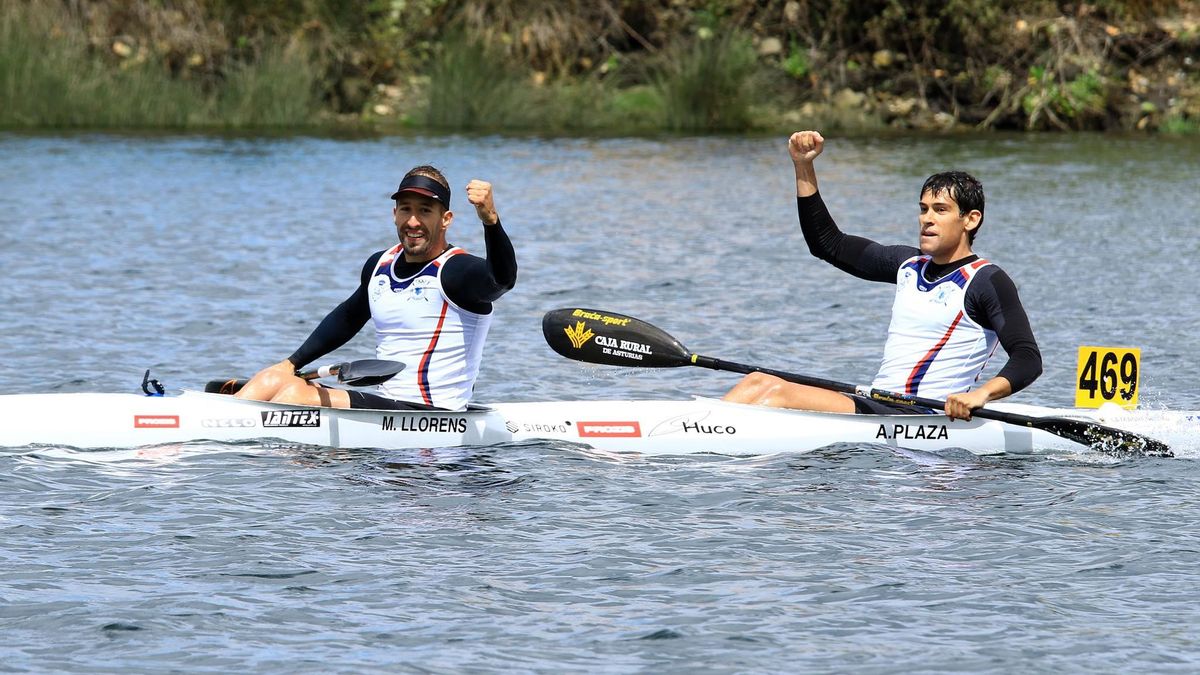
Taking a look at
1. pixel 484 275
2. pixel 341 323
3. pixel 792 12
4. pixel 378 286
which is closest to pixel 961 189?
pixel 484 275

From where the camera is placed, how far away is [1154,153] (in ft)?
104

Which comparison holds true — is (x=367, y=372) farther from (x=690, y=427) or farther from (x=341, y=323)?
(x=690, y=427)

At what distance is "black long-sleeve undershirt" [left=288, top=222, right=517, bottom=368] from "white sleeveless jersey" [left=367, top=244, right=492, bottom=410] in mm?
53

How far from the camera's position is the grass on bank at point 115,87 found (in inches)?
1323

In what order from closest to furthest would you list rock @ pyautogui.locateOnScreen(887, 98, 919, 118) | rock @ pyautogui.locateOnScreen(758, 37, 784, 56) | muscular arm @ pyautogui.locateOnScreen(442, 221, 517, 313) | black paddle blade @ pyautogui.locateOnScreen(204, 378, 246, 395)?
muscular arm @ pyautogui.locateOnScreen(442, 221, 517, 313)
black paddle blade @ pyautogui.locateOnScreen(204, 378, 246, 395)
rock @ pyautogui.locateOnScreen(887, 98, 919, 118)
rock @ pyautogui.locateOnScreen(758, 37, 784, 56)

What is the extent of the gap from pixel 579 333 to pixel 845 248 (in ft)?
5.24

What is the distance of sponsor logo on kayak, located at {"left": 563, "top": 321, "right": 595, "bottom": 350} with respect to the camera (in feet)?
33.2

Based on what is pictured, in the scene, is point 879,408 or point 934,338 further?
point 879,408

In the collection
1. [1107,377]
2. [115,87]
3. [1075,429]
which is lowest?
[1075,429]

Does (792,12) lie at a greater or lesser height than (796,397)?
greater

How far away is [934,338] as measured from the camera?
31.4 feet

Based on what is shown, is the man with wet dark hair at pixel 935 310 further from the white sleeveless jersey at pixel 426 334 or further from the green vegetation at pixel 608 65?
the green vegetation at pixel 608 65

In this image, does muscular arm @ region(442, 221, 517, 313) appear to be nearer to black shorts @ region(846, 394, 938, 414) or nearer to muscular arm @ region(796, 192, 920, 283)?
muscular arm @ region(796, 192, 920, 283)

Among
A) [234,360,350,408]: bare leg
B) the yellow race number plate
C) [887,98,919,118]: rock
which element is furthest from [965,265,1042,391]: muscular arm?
[887,98,919,118]: rock
